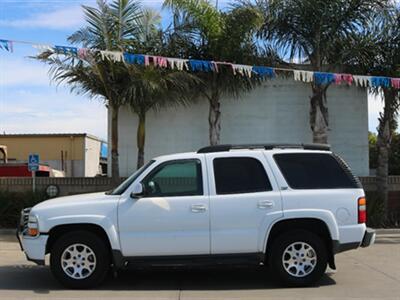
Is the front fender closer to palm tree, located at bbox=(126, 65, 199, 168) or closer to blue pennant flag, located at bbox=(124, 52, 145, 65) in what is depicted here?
blue pennant flag, located at bbox=(124, 52, 145, 65)

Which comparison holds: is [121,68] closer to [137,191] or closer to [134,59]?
[134,59]

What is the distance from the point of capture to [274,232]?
7.88m

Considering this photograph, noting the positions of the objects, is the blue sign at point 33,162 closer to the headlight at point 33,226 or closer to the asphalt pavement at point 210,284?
the asphalt pavement at point 210,284

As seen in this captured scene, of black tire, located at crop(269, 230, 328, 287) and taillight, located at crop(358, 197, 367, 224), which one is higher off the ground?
taillight, located at crop(358, 197, 367, 224)

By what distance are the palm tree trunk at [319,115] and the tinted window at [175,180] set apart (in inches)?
362

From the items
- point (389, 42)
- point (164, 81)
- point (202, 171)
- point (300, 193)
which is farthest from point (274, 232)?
point (389, 42)

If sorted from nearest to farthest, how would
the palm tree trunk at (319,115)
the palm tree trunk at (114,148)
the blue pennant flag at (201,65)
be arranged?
the blue pennant flag at (201,65) → the palm tree trunk at (114,148) → the palm tree trunk at (319,115)

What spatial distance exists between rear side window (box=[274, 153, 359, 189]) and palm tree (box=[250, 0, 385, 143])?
324 inches

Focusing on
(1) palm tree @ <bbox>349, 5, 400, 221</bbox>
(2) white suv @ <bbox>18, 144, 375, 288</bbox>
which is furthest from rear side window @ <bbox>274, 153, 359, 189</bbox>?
(1) palm tree @ <bbox>349, 5, 400, 221</bbox>

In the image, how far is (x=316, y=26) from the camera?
15.5 metres

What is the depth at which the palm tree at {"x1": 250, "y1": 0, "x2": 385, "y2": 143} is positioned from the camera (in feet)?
50.6

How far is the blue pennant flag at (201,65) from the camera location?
45.2 ft

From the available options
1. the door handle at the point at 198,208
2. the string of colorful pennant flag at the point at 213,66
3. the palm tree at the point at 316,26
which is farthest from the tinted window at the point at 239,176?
the palm tree at the point at 316,26

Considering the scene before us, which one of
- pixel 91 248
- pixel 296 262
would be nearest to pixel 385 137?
pixel 296 262
